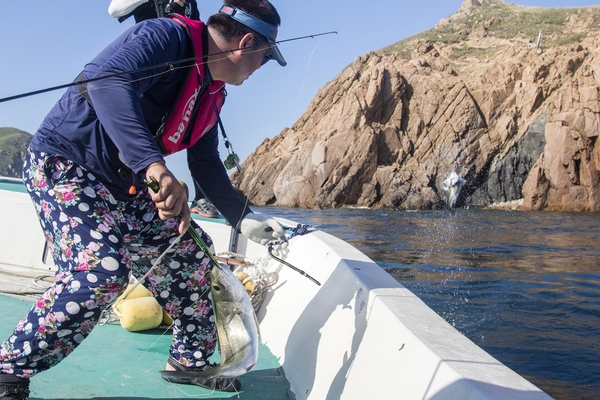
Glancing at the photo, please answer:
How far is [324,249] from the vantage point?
3264 millimetres

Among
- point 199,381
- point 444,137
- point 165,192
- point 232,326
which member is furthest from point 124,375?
point 444,137

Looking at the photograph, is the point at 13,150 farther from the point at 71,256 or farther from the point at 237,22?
the point at 237,22

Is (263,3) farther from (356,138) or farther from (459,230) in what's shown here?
(356,138)

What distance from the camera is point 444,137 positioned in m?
41.2

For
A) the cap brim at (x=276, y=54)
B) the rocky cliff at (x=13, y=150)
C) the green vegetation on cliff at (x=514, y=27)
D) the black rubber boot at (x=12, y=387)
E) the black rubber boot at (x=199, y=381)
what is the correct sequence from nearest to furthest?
the black rubber boot at (x=12, y=387) < the rocky cliff at (x=13, y=150) < the cap brim at (x=276, y=54) < the black rubber boot at (x=199, y=381) < the green vegetation on cliff at (x=514, y=27)

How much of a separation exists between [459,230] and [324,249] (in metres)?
16.5

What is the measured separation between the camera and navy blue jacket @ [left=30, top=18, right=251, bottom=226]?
1.63 metres

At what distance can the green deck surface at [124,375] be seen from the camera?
230cm

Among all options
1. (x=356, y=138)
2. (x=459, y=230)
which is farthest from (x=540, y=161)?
(x=459, y=230)

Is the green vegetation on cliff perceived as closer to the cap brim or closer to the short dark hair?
the cap brim

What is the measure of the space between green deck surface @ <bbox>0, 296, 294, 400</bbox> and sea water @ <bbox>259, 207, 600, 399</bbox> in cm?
265

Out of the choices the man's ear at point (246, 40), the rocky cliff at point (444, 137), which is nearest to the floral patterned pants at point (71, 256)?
the man's ear at point (246, 40)

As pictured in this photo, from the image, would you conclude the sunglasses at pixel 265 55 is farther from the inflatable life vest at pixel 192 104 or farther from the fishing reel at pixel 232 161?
the fishing reel at pixel 232 161

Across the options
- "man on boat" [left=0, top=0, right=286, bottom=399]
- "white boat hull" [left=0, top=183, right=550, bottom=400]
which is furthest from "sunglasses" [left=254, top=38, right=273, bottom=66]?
"white boat hull" [left=0, top=183, right=550, bottom=400]
